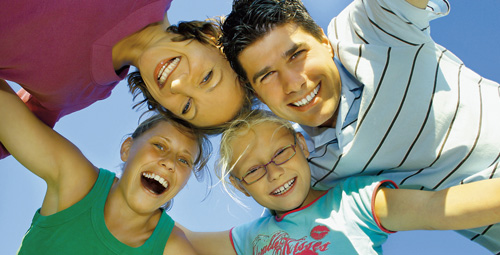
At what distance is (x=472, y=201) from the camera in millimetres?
1574

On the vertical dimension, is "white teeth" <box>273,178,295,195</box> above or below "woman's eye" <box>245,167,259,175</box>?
below

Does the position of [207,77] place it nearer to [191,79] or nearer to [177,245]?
[191,79]

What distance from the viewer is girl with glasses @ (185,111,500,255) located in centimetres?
164

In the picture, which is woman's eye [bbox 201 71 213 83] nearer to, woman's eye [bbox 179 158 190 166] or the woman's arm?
woman's eye [bbox 179 158 190 166]

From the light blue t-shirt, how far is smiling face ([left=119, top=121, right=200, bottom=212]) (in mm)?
547

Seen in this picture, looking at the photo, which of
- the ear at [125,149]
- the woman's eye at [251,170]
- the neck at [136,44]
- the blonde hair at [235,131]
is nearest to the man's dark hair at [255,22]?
the blonde hair at [235,131]

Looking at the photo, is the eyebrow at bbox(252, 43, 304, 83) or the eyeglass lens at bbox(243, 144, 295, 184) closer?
the eyebrow at bbox(252, 43, 304, 83)

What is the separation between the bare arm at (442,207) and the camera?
1.54 meters

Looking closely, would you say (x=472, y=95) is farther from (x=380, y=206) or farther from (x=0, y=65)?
(x=0, y=65)

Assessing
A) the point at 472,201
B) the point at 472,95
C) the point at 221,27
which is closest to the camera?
the point at 472,201

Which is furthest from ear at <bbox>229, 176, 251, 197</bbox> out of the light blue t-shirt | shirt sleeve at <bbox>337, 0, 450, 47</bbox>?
shirt sleeve at <bbox>337, 0, 450, 47</bbox>

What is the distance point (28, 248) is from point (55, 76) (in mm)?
873

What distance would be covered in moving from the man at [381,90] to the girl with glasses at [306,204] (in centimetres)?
19

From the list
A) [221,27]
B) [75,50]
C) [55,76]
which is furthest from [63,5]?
[221,27]
